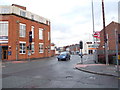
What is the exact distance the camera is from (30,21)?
113 ft

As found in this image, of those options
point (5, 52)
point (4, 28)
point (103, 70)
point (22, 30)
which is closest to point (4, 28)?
point (4, 28)

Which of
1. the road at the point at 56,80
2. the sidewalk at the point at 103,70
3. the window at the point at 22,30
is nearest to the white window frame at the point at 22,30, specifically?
the window at the point at 22,30

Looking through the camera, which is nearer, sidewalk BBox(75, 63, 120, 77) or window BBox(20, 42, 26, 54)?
sidewalk BBox(75, 63, 120, 77)

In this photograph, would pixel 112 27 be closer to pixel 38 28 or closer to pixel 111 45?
pixel 111 45

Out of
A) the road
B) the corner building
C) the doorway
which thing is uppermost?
the corner building

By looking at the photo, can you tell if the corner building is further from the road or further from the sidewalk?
the sidewalk

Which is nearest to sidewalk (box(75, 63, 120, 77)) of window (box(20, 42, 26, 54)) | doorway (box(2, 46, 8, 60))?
doorway (box(2, 46, 8, 60))

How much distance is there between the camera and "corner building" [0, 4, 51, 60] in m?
28.3

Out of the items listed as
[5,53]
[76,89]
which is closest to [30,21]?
[5,53]

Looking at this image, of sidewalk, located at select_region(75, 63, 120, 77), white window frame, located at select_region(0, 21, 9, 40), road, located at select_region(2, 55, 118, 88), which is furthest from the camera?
white window frame, located at select_region(0, 21, 9, 40)

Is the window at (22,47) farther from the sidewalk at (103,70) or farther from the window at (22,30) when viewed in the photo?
the sidewalk at (103,70)

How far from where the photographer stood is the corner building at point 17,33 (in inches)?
1115

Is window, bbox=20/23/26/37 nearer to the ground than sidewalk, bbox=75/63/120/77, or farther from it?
farther from it

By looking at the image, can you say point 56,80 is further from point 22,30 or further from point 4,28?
point 22,30
